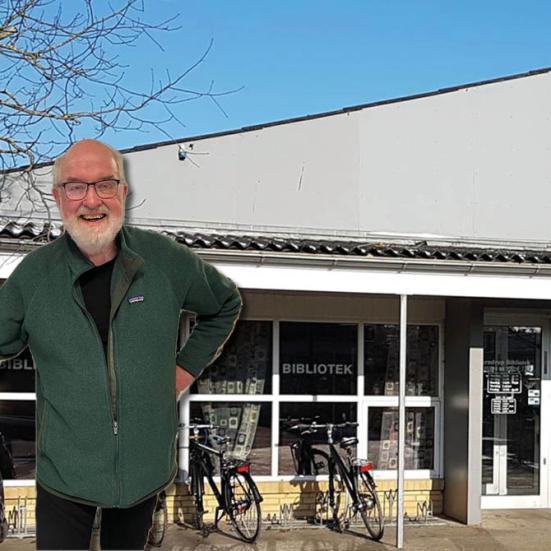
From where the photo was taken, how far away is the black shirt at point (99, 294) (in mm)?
1851

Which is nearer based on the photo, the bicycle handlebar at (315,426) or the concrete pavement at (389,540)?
the concrete pavement at (389,540)

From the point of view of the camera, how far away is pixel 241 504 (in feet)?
24.9

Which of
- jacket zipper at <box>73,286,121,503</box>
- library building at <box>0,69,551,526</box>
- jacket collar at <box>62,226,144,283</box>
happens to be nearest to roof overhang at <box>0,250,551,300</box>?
library building at <box>0,69,551,526</box>

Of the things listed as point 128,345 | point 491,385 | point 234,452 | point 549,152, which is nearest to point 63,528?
point 128,345

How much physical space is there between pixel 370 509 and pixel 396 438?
124 centimetres

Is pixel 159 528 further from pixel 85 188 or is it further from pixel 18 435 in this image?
pixel 85 188

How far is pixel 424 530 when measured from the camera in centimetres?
809

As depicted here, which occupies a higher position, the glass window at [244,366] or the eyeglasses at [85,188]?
the eyeglasses at [85,188]

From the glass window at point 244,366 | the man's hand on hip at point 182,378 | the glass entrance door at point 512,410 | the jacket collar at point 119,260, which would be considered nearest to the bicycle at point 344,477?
the glass window at point 244,366

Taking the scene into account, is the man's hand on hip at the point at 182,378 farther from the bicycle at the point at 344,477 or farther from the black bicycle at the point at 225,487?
the bicycle at the point at 344,477

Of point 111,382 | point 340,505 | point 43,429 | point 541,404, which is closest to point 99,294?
point 111,382

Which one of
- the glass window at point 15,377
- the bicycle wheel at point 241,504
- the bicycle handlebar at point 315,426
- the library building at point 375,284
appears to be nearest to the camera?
the library building at point 375,284

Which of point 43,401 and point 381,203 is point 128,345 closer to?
point 43,401

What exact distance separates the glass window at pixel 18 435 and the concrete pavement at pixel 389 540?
0.75m
